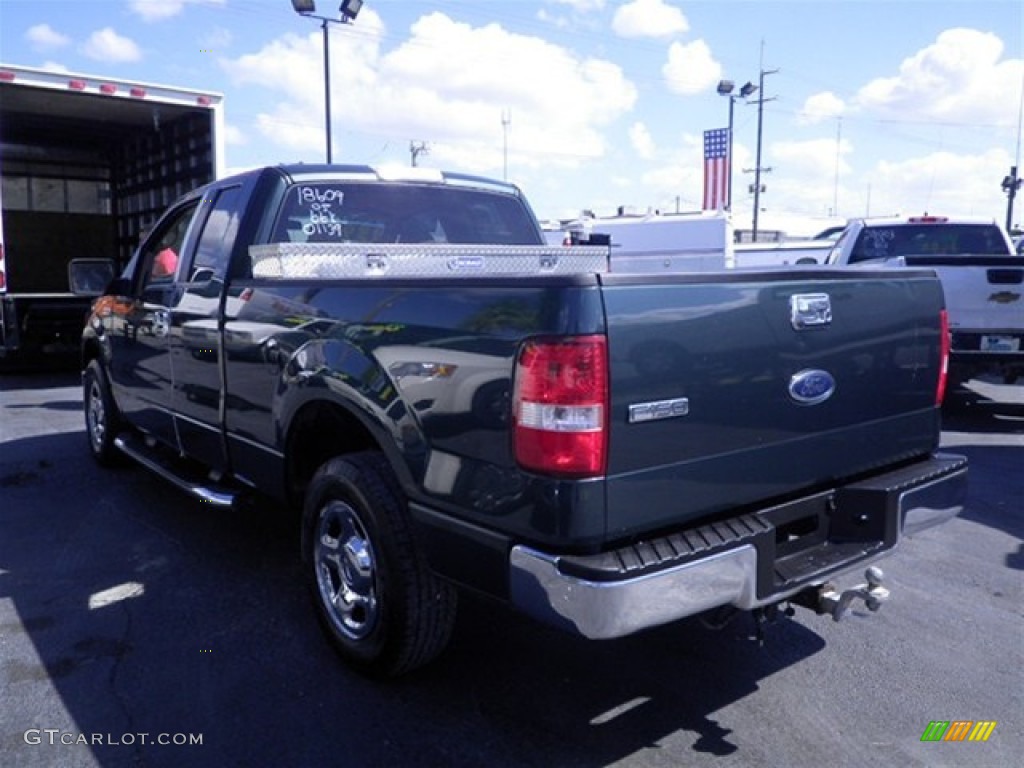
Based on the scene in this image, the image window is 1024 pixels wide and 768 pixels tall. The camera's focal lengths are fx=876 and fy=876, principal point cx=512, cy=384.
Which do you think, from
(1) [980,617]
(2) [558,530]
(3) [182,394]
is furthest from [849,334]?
(3) [182,394]

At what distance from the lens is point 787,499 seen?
305cm

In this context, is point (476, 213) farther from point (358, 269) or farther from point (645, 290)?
point (645, 290)

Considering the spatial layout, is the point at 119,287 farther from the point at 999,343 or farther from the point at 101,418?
the point at 999,343

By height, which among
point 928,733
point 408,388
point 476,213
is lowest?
point 928,733

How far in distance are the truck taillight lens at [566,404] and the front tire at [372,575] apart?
0.81m

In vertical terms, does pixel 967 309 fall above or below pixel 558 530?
above

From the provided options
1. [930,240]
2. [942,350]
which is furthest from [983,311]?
[942,350]

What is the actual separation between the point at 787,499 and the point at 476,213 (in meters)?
2.70

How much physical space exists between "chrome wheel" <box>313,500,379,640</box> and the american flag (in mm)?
26866

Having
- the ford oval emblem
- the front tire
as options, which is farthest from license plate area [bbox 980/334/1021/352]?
the front tire

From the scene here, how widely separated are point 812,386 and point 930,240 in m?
8.91

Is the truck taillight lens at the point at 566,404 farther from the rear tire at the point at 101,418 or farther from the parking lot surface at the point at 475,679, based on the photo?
the rear tire at the point at 101,418

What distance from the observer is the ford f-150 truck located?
247cm

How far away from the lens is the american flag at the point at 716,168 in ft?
96.4
